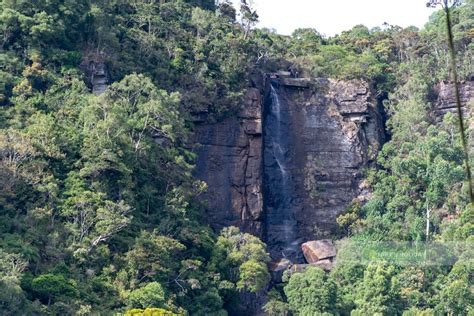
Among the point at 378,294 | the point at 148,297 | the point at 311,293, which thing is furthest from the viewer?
the point at 378,294

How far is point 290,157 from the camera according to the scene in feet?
156

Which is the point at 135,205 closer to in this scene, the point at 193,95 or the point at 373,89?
the point at 193,95

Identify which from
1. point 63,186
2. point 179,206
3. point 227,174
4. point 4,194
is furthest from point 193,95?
point 4,194

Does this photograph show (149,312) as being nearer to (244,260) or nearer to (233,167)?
(244,260)

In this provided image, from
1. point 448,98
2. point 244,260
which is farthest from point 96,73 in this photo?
point 448,98

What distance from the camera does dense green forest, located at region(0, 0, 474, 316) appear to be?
33.6m

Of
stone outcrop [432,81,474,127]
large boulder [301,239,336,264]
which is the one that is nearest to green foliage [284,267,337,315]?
large boulder [301,239,336,264]

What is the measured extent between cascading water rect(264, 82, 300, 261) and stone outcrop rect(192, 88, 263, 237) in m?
1.55

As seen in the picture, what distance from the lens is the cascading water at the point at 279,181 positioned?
4491 cm

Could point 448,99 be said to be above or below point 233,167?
above

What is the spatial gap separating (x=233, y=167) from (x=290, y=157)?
4343 mm

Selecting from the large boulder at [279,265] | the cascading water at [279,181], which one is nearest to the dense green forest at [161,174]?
the large boulder at [279,265]

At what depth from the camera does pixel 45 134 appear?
36.2 m

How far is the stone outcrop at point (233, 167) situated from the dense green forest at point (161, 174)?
0.99 m
